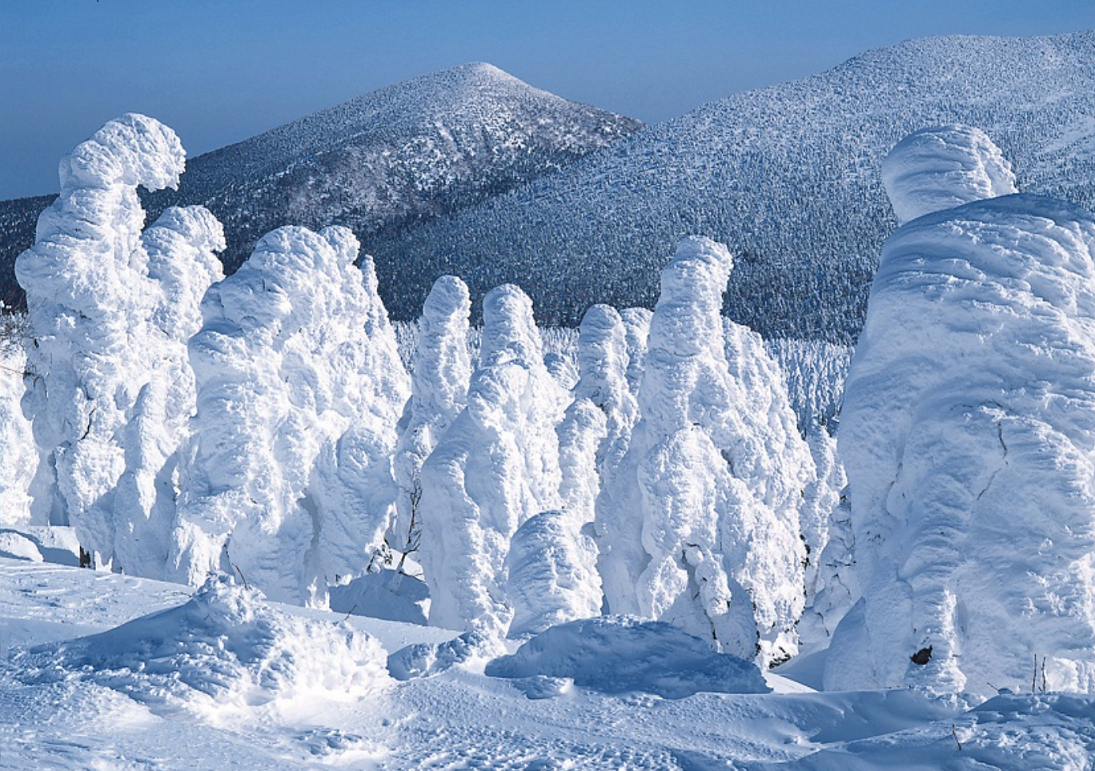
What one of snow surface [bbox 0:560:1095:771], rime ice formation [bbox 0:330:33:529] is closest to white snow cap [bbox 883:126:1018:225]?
snow surface [bbox 0:560:1095:771]

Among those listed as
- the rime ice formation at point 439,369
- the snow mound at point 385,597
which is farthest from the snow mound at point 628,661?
the rime ice formation at point 439,369

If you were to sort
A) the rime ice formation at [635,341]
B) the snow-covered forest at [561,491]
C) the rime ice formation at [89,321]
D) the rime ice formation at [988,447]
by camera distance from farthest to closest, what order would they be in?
the rime ice formation at [635,341] < the rime ice formation at [89,321] < the rime ice formation at [988,447] < the snow-covered forest at [561,491]

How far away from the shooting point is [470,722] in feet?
21.6

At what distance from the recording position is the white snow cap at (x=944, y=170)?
11.2 metres

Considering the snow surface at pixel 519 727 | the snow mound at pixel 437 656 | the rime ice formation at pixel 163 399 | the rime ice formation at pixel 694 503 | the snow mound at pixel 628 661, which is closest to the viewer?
the snow surface at pixel 519 727

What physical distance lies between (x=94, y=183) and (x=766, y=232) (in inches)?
6451

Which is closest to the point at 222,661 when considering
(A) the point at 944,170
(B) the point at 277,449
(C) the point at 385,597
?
(A) the point at 944,170

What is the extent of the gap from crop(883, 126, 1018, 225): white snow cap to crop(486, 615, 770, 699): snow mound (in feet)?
18.5

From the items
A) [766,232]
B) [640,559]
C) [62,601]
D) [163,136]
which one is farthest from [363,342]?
[766,232]

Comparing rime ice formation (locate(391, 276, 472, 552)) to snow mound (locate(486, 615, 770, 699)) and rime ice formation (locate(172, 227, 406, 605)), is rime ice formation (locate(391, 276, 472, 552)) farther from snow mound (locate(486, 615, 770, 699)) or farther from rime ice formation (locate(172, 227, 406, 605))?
snow mound (locate(486, 615, 770, 699))

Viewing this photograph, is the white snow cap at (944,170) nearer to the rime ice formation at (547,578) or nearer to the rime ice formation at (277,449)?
the rime ice formation at (547,578)

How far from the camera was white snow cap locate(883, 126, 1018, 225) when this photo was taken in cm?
1120

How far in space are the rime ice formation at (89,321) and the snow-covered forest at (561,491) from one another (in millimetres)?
69

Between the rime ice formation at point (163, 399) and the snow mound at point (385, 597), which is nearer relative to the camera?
the snow mound at point (385, 597)
